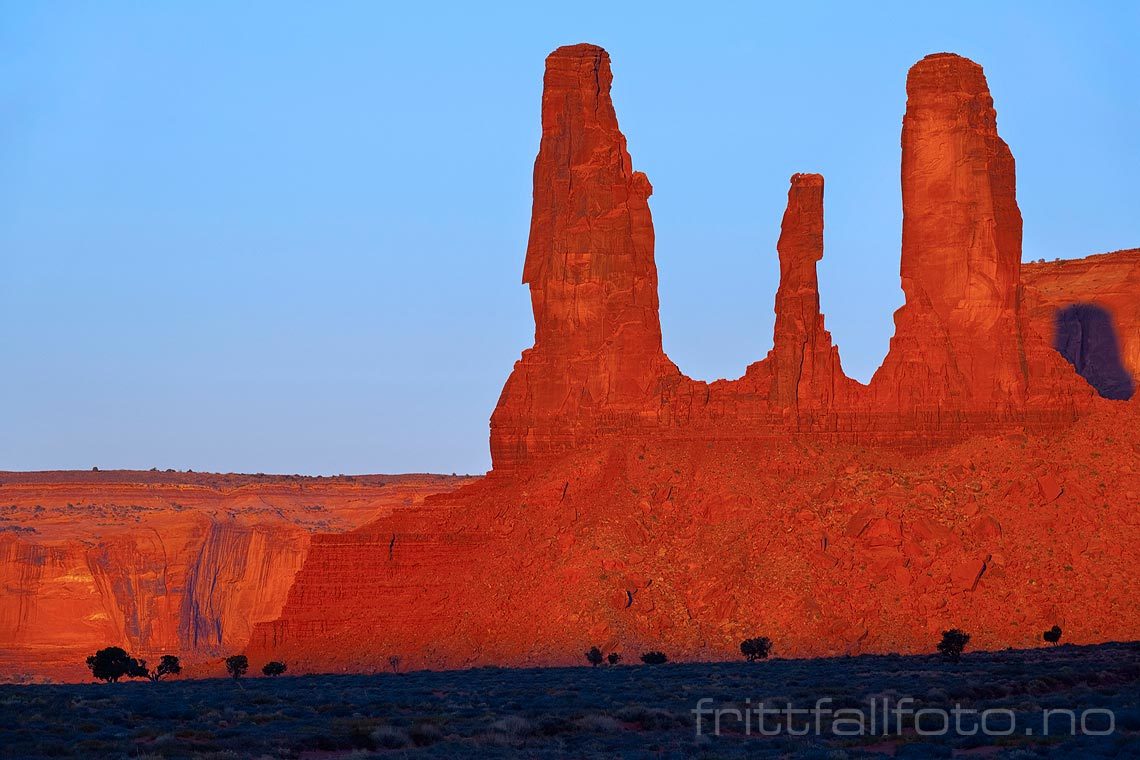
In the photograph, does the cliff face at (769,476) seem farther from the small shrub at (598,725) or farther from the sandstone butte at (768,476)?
the small shrub at (598,725)

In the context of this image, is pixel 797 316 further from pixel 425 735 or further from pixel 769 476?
pixel 425 735

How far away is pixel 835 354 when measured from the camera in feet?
276

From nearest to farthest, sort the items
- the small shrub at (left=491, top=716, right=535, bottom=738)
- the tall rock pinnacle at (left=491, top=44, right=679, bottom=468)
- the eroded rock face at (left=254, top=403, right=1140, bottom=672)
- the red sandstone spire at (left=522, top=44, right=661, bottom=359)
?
the small shrub at (left=491, top=716, right=535, bottom=738) < the eroded rock face at (left=254, top=403, right=1140, bottom=672) < the tall rock pinnacle at (left=491, top=44, right=679, bottom=468) < the red sandstone spire at (left=522, top=44, right=661, bottom=359)

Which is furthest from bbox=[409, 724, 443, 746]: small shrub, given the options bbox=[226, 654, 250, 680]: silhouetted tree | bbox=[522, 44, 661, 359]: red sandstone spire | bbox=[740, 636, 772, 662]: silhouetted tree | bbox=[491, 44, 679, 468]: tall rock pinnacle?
bbox=[522, 44, 661, 359]: red sandstone spire

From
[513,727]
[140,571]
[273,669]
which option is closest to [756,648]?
[273,669]

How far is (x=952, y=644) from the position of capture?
6538 cm

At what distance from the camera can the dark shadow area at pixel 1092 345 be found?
356ft

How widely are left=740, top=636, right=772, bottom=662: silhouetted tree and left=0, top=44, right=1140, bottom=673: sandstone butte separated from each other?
178cm

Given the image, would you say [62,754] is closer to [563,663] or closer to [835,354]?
[563,663]

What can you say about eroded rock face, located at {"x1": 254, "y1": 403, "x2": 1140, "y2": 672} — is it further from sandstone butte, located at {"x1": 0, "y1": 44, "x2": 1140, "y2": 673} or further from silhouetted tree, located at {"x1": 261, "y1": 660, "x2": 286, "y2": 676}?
silhouetted tree, located at {"x1": 261, "y1": 660, "x2": 286, "y2": 676}

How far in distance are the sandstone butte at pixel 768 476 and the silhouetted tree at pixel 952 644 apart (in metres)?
5.22

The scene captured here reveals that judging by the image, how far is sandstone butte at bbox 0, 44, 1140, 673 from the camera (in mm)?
75375

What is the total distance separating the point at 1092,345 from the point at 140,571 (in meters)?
59.6

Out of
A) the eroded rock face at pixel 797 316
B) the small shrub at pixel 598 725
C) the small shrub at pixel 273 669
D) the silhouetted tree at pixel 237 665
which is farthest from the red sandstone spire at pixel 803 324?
the small shrub at pixel 598 725
